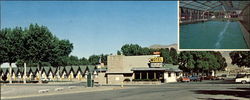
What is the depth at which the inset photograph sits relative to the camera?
2683 centimetres

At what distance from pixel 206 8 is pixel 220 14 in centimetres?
113

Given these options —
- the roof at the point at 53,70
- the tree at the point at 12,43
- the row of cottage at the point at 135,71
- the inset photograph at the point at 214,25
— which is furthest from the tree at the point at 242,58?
the inset photograph at the point at 214,25

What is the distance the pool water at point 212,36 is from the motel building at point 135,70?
41.7 m

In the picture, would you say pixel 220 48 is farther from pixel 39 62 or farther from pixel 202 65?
pixel 202 65

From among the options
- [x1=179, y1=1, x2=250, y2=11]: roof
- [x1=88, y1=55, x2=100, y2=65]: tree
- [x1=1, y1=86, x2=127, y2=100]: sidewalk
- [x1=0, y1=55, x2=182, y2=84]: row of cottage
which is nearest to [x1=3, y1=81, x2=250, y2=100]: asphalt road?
[x1=1, y1=86, x2=127, y2=100]: sidewalk

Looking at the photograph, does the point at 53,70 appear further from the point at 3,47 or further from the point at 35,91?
the point at 35,91

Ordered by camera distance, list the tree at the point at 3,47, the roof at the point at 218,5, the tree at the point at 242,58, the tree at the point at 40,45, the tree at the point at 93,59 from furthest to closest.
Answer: the tree at the point at 93,59
the tree at the point at 3,47
the tree at the point at 242,58
the tree at the point at 40,45
the roof at the point at 218,5

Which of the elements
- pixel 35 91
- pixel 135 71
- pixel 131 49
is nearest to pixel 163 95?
pixel 35 91

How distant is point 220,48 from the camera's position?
3042 centimetres

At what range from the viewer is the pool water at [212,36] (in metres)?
28.9

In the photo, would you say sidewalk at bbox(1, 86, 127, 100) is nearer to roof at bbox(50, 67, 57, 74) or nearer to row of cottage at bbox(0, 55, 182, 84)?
row of cottage at bbox(0, 55, 182, 84)

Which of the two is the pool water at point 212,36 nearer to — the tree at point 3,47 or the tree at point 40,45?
the tree at point 40,45

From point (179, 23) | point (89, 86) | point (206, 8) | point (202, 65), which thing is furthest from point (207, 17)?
point (202, 65)

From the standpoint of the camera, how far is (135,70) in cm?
7462
